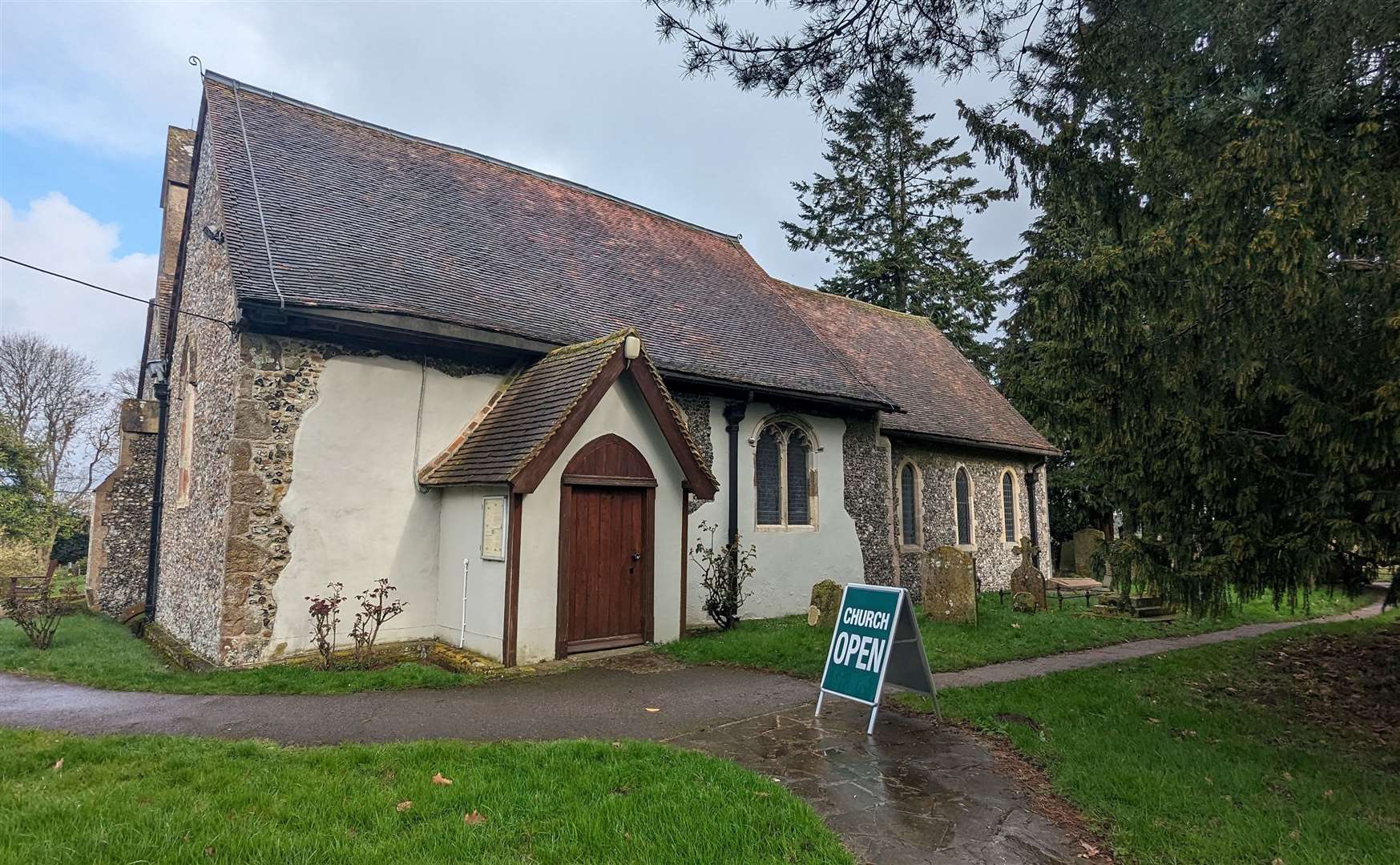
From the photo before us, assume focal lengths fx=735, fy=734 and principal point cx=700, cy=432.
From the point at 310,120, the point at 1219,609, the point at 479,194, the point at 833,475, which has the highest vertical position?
the point at 310,120

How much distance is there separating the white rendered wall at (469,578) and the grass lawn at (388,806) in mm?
3382

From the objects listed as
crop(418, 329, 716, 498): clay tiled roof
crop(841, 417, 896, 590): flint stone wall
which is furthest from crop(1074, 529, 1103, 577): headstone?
crop(418, 329, 716, 498): clay tiled roof

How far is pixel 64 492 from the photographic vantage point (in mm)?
27750

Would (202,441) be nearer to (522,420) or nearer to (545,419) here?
(522,420)

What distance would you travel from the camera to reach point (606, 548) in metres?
9.39

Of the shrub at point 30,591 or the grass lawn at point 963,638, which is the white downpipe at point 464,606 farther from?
the shrub at point 30,591

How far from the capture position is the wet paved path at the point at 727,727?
4.34 meters

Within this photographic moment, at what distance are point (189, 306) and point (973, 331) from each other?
26528 mm

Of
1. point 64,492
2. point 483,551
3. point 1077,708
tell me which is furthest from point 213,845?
point 64,492

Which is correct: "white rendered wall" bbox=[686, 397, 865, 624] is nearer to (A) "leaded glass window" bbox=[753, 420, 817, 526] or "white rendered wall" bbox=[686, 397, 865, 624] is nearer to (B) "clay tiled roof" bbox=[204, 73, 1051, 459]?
(A) "leaded glass window" bbox=[753, 420, 817, 526]

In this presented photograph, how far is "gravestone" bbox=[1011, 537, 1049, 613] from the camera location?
1427 cm

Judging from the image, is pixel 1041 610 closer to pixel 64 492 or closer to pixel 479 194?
pixel 479 194

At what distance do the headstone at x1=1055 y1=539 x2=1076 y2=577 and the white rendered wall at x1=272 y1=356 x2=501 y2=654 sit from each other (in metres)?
20.7

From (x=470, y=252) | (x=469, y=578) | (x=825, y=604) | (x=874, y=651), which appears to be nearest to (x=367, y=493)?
(x=469, y=578)
